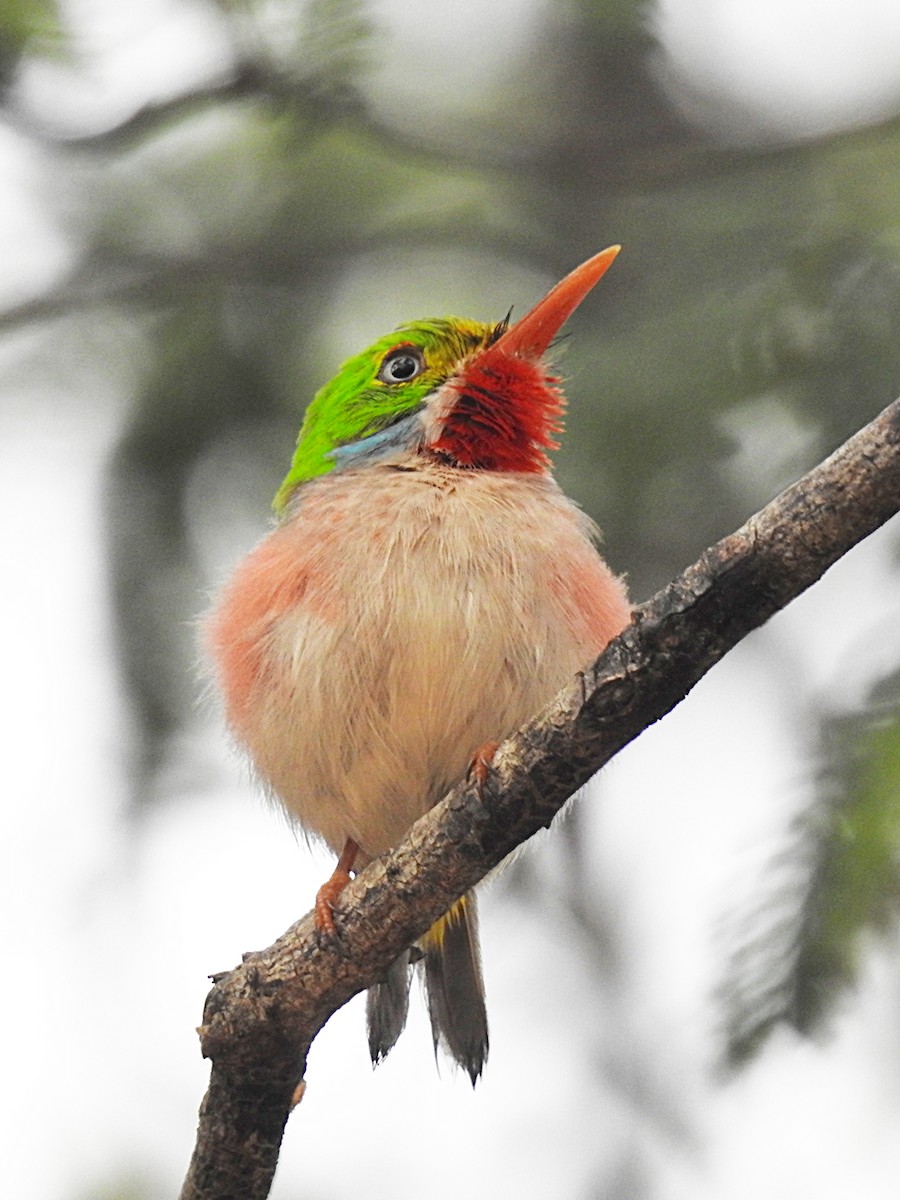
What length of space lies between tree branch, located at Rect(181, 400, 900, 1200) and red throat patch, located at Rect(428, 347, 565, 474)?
1.41 m

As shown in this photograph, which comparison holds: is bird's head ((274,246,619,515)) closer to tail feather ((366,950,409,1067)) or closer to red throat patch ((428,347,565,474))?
red throat patch ((428,347,565,474))

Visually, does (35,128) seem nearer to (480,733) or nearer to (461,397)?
(461,397)

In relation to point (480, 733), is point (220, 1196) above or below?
Result: below

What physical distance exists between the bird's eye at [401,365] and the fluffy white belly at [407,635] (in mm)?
578

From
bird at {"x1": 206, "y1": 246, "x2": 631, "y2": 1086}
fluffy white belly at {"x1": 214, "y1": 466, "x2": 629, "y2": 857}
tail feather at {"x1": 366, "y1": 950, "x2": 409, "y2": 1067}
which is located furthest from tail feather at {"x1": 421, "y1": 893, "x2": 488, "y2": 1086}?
A: fluffy white belly at {"x1": 214, "y1": 466, "x2": 629, "y2": 857}

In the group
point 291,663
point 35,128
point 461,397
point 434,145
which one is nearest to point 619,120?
point 434,145

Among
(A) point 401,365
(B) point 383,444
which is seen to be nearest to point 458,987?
(B) point 383,444

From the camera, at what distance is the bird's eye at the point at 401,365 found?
15.4ft

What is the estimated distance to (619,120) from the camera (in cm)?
479

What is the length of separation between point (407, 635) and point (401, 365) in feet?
3.80

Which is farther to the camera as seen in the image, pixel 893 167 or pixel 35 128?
pixel 35 128

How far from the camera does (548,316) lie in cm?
459

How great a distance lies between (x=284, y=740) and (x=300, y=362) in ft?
5.47

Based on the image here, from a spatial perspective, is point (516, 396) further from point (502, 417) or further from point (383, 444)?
point (383, 444)
